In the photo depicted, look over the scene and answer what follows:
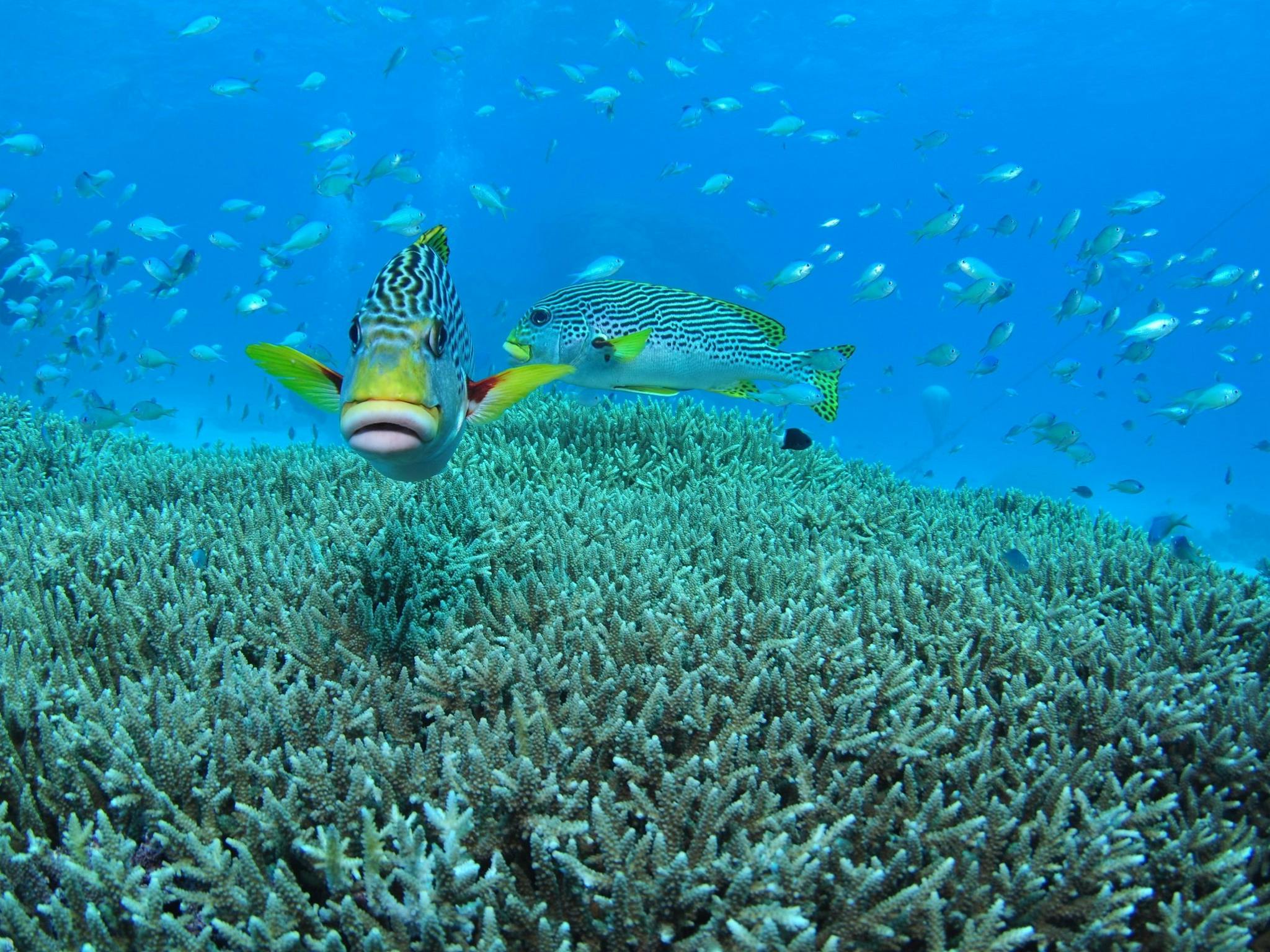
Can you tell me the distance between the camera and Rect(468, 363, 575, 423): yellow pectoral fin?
82.4 inches

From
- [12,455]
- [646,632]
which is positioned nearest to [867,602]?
[646,632]

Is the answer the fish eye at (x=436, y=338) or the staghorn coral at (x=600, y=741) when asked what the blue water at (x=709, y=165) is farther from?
the fish eye at (x=436, y=338)

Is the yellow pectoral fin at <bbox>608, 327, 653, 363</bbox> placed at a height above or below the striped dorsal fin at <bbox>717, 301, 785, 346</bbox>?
below

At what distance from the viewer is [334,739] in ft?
6.84

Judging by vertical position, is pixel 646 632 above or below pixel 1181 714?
above

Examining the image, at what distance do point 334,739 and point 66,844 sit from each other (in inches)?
27.3

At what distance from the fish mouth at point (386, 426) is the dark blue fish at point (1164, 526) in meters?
7.23

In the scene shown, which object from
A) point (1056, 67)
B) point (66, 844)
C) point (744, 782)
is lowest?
point (66, 844)

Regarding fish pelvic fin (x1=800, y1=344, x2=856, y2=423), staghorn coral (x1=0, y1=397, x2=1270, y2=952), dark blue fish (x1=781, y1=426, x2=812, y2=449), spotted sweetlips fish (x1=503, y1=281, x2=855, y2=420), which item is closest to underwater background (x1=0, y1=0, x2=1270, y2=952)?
staghorn coral (x1=0, y1=397, x2=1270, y2=952)

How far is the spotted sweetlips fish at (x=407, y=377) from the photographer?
151 centimetres

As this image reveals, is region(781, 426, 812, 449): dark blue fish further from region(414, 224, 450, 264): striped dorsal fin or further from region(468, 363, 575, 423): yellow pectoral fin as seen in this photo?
region(468, 363, 575, 423): yellow pectoral fin

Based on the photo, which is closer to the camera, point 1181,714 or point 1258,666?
point 1181,714

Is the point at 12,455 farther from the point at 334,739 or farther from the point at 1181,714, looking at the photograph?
the point at 1181,714

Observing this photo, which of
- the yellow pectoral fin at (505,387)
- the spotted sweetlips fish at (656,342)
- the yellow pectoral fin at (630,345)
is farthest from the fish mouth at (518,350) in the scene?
the yellow pectoral fin at (505,387)
